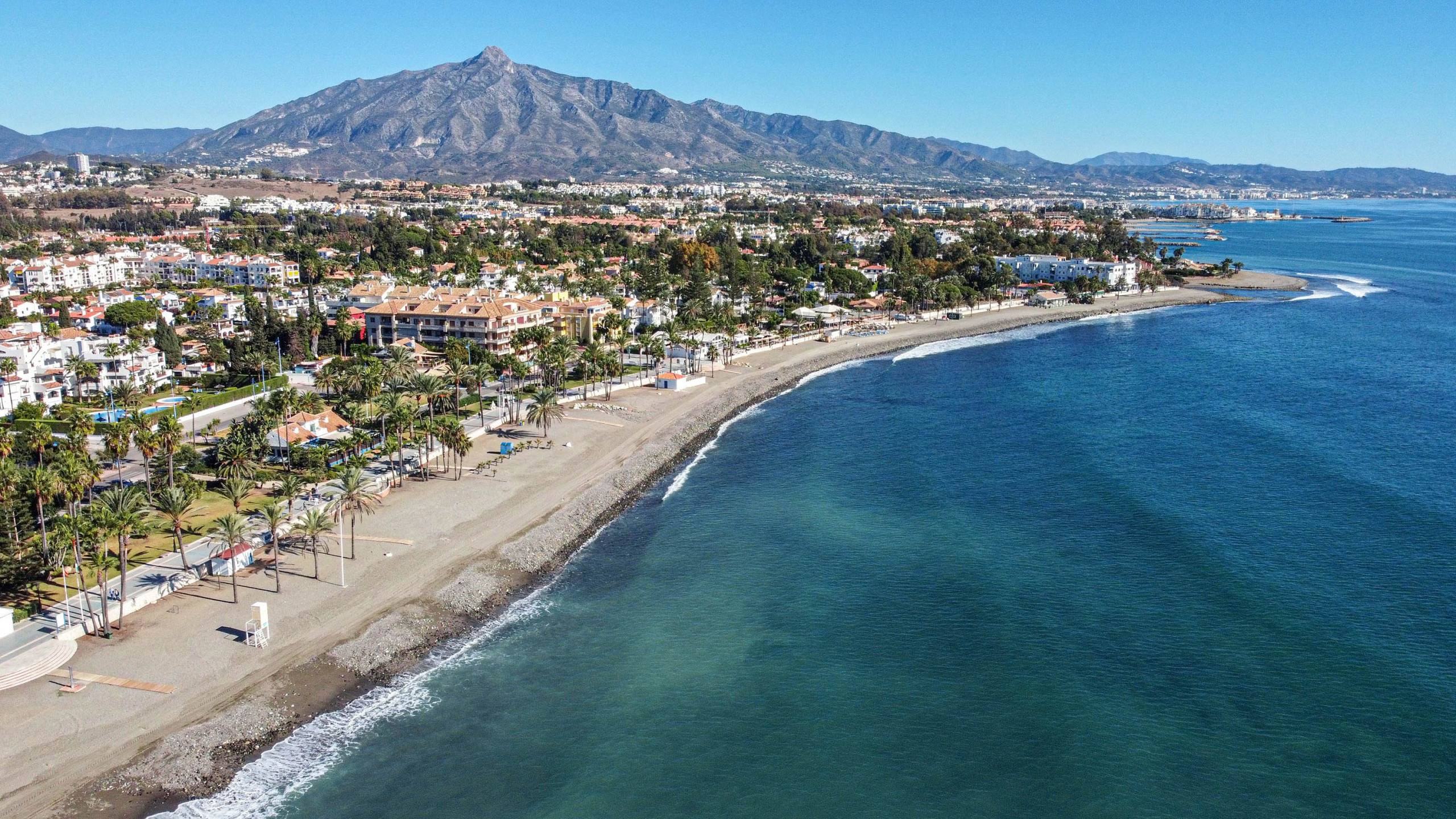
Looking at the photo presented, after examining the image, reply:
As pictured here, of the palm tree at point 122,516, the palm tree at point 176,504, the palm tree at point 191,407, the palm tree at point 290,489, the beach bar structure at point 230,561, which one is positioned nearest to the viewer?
the palm tree at point 122,516

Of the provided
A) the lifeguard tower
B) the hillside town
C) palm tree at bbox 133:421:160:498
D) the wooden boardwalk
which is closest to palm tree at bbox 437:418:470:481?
the hillside town

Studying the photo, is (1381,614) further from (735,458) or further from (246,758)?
(246,758)

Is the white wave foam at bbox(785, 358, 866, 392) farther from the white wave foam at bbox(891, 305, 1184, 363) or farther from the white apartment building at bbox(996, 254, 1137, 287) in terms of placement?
the white apartment building at bbox(996, 254, 1137, 287)

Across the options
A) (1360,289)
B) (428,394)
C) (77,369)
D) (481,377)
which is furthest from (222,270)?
(1360,289)

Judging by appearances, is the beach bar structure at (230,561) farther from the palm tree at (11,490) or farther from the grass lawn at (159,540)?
the palm tree at (11,490)

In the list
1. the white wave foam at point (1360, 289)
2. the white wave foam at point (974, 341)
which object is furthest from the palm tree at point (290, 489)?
the white wave foam at point (1360, 289)

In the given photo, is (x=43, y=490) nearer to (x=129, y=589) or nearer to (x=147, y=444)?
(x=129, y=589)

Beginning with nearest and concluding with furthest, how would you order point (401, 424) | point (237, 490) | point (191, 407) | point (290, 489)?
point (237, 490) < point (290, 489) < point (401, 424) < point (191, 407)
